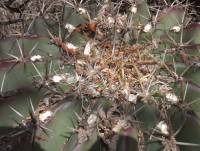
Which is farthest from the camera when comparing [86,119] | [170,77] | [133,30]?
[133,30]

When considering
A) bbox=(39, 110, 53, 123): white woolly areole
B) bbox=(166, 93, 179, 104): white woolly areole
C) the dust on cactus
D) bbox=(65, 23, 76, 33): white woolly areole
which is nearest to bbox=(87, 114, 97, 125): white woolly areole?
the dust on cactus

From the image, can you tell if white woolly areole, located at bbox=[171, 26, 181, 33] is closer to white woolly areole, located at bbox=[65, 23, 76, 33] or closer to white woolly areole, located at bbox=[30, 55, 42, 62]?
white woolly areole, located at bbox=[65, 23, 76, 33]

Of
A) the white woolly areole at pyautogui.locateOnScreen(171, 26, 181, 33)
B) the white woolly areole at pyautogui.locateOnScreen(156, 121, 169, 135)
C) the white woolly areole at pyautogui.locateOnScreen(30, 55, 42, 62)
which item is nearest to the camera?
the white woolly areole at pyautogui.locateOnScreen(156, 121, 169, 135)

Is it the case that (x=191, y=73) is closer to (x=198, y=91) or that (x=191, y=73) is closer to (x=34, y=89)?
(x=198, y=91)

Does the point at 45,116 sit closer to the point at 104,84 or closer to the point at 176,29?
the point at 104,84

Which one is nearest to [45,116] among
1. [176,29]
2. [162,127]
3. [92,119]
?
[92,119]

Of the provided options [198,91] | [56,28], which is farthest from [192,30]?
[56,28]

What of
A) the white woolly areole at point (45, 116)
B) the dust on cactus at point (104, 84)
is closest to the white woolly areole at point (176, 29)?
the dust on cactus at point (104, 84)

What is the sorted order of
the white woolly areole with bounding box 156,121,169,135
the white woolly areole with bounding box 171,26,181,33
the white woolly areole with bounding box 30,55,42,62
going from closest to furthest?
1. the white woolly areole with bounding box 156,121,169,135
2. the white woolly areole with bounding box 30,55,42,62
3. the white woolly areole with bounding box 171,26,181,33
